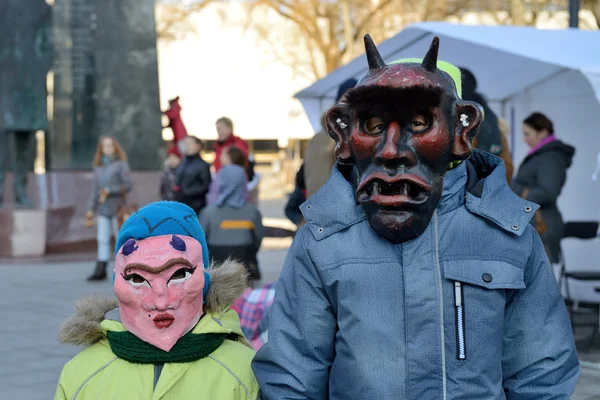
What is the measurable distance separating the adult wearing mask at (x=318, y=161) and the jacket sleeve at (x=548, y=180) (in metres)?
2.21

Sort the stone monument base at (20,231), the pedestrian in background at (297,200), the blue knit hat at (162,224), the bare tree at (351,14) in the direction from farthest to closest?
1. the bare tree at (351,14)
2. the stone monument base at (20,231)
3. the pedestrian in background at (297,200)
4. the blue knit hat at (162,224)

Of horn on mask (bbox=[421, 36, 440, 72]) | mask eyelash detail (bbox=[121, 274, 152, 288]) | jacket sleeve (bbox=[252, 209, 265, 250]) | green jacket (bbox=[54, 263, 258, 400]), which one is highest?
horn on mask (bbox=[421, 36, 440, 72])

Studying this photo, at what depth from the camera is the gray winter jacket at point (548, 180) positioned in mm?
7991

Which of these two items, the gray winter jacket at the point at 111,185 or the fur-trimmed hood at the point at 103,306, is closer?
the fur-trimmed hood at the point at 103,306

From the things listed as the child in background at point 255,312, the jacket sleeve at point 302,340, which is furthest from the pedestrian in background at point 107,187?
the jacket sleeve at point 302,340

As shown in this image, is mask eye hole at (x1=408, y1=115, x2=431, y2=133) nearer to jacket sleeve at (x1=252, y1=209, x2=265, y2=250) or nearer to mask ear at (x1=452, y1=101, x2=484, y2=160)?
mask ear at (x1=452, y1=101, x2=484, y2=160)

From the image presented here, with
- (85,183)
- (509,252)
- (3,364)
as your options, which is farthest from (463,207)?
(85,183)

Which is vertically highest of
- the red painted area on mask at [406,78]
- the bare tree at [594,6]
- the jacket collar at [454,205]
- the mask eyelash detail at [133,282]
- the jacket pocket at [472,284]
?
the bare tree at [594,6]

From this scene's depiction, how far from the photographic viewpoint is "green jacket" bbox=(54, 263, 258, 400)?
291 centimetres

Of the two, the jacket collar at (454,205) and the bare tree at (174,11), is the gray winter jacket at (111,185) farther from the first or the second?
the bare tree at (174,11)

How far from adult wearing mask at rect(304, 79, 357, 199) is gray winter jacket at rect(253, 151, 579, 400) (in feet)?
12.9

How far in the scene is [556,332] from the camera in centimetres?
241

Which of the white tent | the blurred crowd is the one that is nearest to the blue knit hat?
the blurred crowd

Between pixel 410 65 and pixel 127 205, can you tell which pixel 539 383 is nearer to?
pixel 410 65
